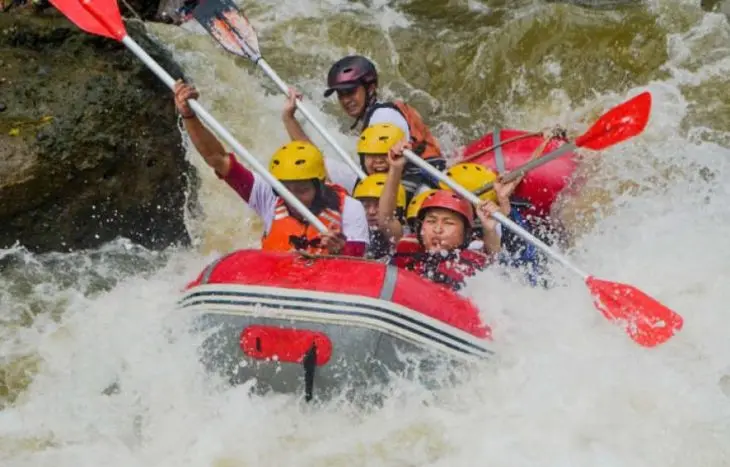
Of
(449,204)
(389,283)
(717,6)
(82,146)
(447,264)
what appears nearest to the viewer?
(389,283)

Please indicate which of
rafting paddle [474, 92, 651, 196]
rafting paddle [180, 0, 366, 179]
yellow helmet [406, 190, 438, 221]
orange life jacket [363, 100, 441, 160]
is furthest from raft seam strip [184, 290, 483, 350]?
rafting paddle [180, 0, 366, 179]

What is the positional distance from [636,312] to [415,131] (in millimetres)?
1888

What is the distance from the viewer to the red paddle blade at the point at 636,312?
159 inches

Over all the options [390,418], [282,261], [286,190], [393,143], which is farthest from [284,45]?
[390,418]

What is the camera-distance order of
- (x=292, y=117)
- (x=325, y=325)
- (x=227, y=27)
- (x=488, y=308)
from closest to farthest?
(x=325, y=325) < (x=488, y=308) < (x=292, y=117) < (x=227, y=27)

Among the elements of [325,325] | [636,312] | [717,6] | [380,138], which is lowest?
[325,325]

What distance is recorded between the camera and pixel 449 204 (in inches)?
173

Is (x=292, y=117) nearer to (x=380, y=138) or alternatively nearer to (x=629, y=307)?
(x=380, y=138)

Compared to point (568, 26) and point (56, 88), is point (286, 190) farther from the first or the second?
point (568, 26)

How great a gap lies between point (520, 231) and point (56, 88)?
9.69ft

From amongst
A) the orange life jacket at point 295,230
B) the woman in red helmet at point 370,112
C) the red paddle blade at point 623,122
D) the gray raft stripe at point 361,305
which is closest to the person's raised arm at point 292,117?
the woman in red helmet at point 370,112

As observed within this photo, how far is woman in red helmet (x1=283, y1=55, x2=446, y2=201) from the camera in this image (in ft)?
17.2

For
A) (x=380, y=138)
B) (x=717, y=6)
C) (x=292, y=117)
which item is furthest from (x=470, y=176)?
(x=717, y=6)

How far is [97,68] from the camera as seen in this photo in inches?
223
